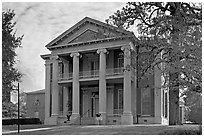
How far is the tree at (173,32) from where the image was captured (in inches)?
378

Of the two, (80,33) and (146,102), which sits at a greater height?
(80,33)

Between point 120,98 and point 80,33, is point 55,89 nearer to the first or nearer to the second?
point 80,33

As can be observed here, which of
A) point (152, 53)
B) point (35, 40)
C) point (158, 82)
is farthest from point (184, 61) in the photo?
point (158, 82)

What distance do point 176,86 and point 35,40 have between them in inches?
264

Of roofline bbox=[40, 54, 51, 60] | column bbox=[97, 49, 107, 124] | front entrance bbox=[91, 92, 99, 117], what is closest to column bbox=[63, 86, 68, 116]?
front entrance bbox=[91, 92, 99, 117]

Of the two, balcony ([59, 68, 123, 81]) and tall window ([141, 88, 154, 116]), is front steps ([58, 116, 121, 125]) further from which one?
balcony ([59, 68, 123, 81])

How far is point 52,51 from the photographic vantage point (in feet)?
77.0

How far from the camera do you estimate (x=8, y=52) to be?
40.7 feet

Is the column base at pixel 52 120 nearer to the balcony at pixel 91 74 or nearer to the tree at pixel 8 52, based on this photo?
the balcony at pixel 91 74

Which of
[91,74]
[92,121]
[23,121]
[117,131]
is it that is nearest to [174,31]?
[117,131]

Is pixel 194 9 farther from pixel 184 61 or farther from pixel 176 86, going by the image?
pixel 176 86

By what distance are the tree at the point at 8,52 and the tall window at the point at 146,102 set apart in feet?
35.3

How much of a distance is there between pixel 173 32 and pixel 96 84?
13.8 metres

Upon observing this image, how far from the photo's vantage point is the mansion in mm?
21344
